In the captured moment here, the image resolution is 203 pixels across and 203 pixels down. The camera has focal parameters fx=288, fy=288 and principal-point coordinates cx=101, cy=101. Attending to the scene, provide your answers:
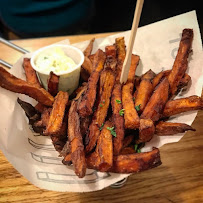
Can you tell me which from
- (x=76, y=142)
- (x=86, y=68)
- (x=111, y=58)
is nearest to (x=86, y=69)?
(x=86, y=68)

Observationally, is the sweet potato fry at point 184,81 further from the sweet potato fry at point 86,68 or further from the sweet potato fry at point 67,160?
the sweet potato fry at point 67,160

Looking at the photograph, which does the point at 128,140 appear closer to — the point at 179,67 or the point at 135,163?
the point at 135,163

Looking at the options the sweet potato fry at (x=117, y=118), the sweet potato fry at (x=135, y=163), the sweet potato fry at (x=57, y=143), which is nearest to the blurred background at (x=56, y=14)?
the sweet potato fry at (x=117, y=118)

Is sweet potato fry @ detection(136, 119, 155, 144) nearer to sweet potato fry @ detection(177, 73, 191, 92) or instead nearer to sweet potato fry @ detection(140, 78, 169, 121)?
sweet potato fry @ detection(140, 78, 169, 121)

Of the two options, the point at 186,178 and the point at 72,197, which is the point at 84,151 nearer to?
the point at 72,197

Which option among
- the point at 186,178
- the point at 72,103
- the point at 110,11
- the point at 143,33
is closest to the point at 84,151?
the point at 72,103

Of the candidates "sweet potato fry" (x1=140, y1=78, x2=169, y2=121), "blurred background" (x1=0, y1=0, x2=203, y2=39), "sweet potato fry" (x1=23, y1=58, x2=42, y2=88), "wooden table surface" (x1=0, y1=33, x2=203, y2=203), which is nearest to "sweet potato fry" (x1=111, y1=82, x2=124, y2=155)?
"sweet potato fry" (x1=140, y1=78, x2=169, y2=121)
